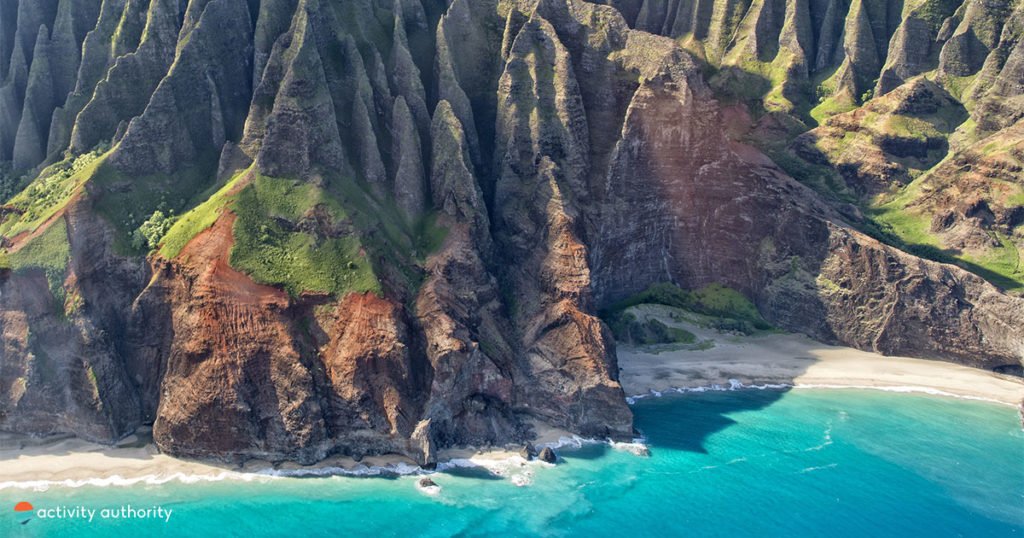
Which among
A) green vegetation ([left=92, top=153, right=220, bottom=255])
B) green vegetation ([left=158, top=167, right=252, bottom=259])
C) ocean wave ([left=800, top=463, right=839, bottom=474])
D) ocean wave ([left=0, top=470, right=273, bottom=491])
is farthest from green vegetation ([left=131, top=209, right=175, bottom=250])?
ocean wave ([left=800, top=463, right=839, bottom=474])

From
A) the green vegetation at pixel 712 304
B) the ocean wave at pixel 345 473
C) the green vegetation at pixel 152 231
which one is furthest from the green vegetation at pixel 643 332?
the green vegetation at pixel 152 231

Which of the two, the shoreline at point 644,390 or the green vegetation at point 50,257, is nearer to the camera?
the shoreline at point 644,390

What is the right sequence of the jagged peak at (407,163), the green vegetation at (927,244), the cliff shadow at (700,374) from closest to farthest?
the cliff shadow at (700,374) < the jagged peak at (407,163) < the green vegetation at (927,244)

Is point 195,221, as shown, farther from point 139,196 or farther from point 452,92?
point 452,92

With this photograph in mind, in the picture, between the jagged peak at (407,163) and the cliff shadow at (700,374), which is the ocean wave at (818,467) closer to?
the cliff shadow at (700,374)

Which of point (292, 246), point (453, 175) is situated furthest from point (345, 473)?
point (453, 175)

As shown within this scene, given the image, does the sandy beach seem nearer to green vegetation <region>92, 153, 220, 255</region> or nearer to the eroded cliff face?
the eroded cliff face

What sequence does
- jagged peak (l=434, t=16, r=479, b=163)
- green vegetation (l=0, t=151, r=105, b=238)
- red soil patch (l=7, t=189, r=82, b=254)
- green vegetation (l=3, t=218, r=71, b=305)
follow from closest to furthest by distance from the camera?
green vegetation (l=3, t=218, r=71, b=305) < red soil patch (l=7, t=189, r=82, b=254) < green vegetation (l=0, t=151, r=105, b=238) < jagged peak (l=434, t=16, r=479, b=163)
